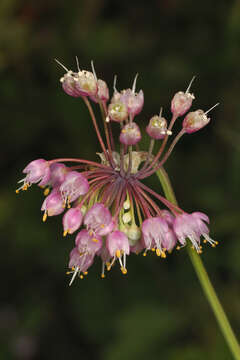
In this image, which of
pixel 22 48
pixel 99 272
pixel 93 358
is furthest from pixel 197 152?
pixel 93 358

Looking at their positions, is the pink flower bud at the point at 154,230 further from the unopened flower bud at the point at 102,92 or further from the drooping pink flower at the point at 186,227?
the unopened flower bud at the point at 102,92

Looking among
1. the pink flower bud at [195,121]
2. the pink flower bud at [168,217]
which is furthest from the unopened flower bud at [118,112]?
the pink flower bud at [168,217]

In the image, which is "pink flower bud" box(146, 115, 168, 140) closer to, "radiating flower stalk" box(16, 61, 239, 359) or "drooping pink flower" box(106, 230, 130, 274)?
"radiating flower stalk" box(16, 61, 239, 359)

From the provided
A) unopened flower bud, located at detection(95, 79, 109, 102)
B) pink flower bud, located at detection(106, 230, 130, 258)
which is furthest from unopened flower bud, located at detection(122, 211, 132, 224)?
unopened flower bud, located at detection(95, 79, 109, 102)

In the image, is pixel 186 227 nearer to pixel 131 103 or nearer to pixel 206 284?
pixel 206 284

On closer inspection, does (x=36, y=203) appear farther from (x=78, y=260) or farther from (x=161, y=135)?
(x=161, y=135)
